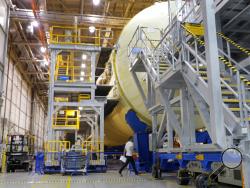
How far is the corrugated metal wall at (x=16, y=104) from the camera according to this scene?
23547 millimetres

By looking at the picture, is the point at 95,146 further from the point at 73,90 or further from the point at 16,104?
the point at 16,104

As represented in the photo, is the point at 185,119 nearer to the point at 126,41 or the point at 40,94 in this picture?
the point at 126,41

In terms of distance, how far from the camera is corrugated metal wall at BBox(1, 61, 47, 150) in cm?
2355

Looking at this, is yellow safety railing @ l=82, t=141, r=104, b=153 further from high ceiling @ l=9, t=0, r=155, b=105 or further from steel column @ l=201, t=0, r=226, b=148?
steel column @ l=201, t=0, r=226, b=148

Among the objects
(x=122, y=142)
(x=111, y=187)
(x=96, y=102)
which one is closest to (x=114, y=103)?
(x=96, y=102)

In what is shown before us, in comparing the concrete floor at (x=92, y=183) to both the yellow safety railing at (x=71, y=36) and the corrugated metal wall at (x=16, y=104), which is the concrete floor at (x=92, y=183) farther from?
the corrugated metal wall at (x=16, y=104)

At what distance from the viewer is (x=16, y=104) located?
27.4 meters

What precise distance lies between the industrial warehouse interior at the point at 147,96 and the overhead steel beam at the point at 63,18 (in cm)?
6

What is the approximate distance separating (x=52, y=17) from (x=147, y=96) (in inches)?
384

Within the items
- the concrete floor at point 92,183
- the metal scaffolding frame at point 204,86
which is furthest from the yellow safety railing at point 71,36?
the concrete floor at point 92,183

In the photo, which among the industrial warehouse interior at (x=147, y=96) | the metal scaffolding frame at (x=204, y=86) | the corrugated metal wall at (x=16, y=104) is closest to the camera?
the metal scaffolding frame at (x=204, y=86)

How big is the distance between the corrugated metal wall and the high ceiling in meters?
1.56

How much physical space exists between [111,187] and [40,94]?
34052mm

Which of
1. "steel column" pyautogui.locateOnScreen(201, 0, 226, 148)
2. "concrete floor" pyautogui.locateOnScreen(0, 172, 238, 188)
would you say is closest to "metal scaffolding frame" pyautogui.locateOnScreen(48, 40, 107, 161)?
"concrete floor" pyautogui.locateOnScreen(0, 172, 238, 188)
